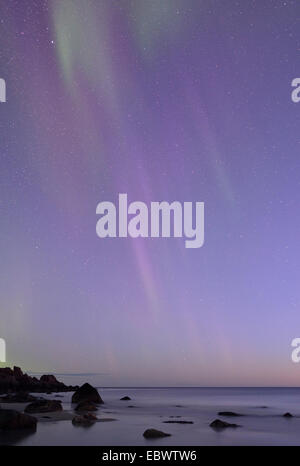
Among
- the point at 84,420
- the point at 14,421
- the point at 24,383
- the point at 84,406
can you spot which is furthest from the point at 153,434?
the point at 24,383

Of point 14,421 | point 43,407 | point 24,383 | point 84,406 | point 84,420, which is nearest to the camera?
point 14,421

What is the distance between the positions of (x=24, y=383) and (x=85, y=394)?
16626 millimetres

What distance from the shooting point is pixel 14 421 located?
12742 mm

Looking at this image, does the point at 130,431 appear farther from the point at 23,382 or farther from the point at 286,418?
the point at 23,382

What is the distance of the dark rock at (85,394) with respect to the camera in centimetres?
2587

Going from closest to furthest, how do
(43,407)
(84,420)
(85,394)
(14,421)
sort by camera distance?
(14,421) → (84,420) → (43,407) → (85,394)

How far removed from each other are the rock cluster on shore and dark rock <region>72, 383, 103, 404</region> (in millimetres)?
11096

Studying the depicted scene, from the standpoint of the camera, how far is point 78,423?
16.2 meters

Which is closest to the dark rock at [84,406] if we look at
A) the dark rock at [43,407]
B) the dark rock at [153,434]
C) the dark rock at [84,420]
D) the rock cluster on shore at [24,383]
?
the dark rock at [43,407]

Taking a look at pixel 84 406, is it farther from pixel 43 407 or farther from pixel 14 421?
pixel 14 421
